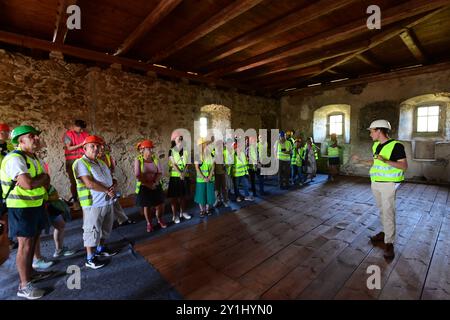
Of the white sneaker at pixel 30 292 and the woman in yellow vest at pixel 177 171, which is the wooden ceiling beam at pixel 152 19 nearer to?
the woman in yellow vest at pixel 177 171

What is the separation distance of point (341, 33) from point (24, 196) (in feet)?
15.4

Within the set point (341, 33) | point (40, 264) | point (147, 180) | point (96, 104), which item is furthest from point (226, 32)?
point (40, 264)

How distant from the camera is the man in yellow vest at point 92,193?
2263mm

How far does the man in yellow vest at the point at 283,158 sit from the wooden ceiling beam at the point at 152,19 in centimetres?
392

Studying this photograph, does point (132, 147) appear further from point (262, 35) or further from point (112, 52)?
point (262, 35)

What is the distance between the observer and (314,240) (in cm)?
293

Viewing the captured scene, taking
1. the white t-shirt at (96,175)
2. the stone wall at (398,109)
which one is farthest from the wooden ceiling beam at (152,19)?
the stone wall at (398,109)

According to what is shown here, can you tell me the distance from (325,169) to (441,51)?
440 centimetres

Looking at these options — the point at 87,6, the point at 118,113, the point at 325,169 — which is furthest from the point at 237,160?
the point at 325,169

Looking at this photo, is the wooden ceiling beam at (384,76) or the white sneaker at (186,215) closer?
the white sneaker at (186,215)

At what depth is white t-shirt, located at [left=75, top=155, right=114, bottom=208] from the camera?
225cm

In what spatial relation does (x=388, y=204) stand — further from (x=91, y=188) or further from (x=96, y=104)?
(x=96, y=104)

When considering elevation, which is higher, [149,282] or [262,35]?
[262,35]

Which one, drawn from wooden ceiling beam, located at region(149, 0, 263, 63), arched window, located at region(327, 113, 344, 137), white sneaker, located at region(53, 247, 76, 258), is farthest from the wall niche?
white sneaker, located at region(53, 247, 76, 258)
